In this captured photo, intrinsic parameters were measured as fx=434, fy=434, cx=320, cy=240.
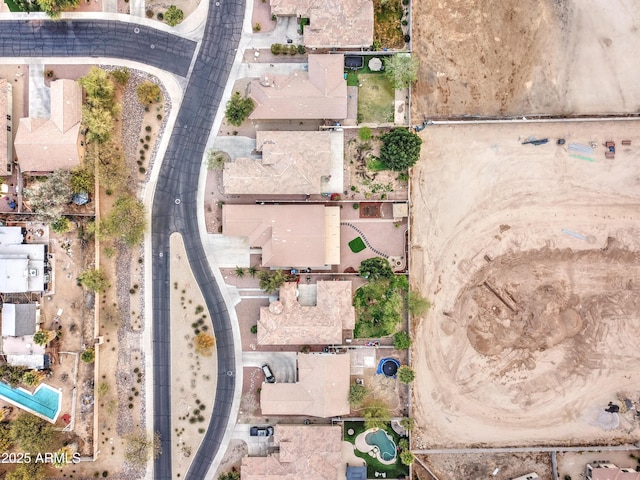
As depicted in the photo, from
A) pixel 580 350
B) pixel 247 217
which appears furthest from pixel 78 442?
pixel 580 350

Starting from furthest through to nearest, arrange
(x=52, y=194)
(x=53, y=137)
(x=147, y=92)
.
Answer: (x=147, y=92)
(x=53, y=137)
(x=52, y=194)

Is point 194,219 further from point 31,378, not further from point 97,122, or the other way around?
point 31,378

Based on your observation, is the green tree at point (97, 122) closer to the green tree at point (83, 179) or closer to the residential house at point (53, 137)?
the residential house at point (53, 137)

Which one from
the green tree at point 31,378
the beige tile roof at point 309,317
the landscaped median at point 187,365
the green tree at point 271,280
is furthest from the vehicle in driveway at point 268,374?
the green tree at point 31,378

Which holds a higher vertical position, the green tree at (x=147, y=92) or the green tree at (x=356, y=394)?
the green tree at (x=147, y=92)

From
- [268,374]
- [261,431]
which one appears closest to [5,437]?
[261,431]

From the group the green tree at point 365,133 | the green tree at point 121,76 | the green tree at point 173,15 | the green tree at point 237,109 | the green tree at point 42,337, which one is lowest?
the green tree at point 42,337

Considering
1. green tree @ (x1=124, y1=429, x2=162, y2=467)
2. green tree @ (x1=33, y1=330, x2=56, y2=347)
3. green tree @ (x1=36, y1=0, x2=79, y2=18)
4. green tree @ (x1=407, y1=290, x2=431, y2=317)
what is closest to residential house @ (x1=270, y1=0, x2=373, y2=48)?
green tree @ (x1=36, y1=0, x2=79, y2=18)
